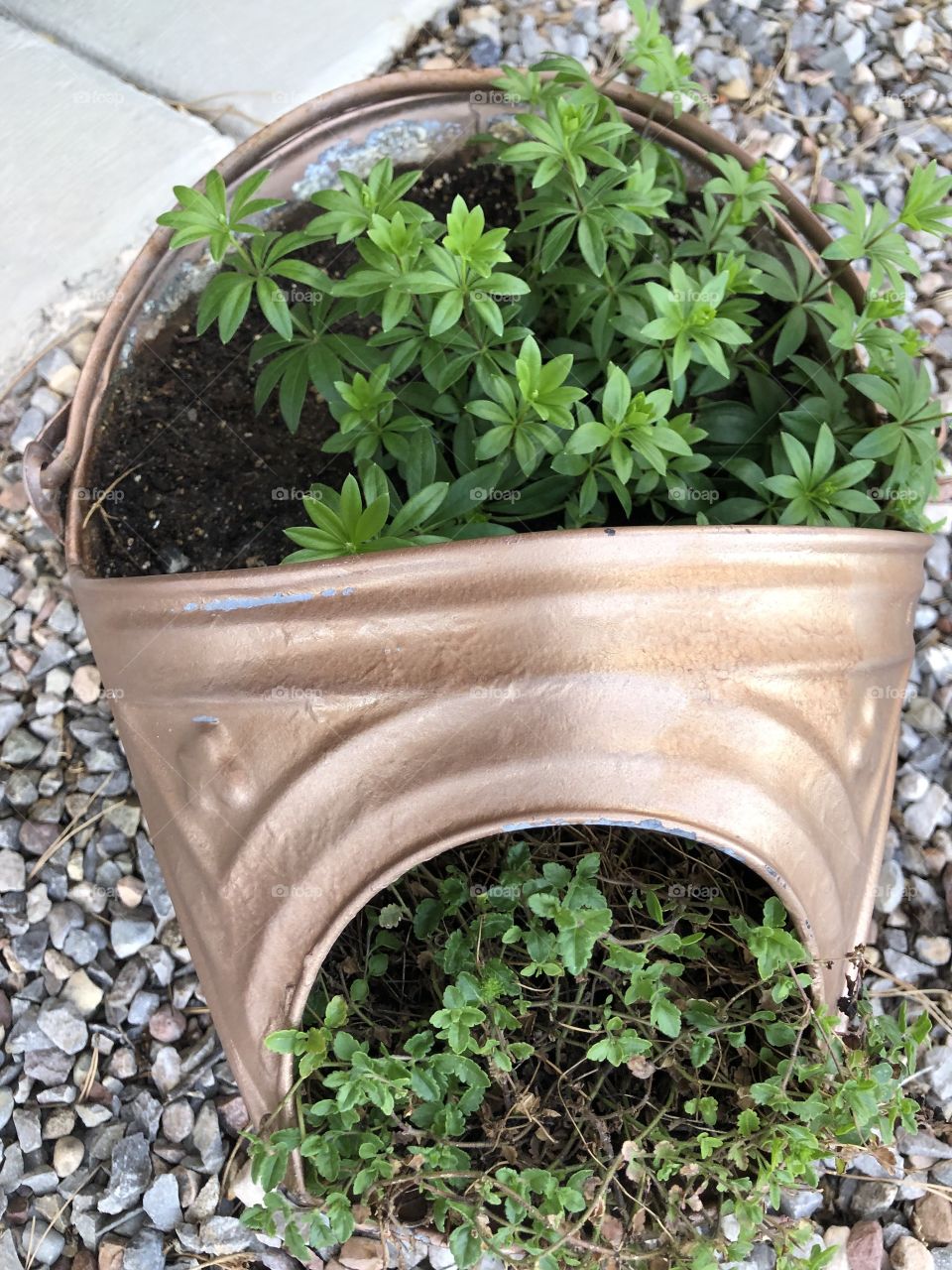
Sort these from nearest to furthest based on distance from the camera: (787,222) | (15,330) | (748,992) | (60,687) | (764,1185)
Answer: (764,1185) → (748,992) → (787,222) → (60,687) → (15,330)

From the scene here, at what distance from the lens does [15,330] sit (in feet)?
6.75

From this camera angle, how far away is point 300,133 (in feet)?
5.55

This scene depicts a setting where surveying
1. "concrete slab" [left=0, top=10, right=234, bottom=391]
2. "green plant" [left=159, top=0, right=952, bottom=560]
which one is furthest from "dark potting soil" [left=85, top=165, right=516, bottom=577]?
"concrete slab" [left=0, top=10, right=234, bottom=391]

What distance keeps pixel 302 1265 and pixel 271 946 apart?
676 mm

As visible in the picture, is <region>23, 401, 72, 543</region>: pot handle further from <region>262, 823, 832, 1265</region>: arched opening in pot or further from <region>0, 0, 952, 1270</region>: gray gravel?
<region>262, 823, 832, 1265</region>: arched opening in pot

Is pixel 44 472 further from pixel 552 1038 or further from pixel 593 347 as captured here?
pixel 552 1038

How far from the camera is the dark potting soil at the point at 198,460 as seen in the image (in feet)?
5.62

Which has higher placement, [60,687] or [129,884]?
[60,687]

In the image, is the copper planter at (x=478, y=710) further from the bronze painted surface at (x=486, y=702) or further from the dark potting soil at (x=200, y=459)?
the dark potting soil at (x=200, y=459)

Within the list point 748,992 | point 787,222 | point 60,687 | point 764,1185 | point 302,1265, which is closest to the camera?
point 764,1185

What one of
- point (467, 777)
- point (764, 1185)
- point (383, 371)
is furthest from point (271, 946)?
point (383, 371)

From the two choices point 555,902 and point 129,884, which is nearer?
point 555,902

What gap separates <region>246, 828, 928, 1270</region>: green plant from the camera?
1161mm

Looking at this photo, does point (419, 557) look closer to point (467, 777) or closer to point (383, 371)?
point (467, 777)
